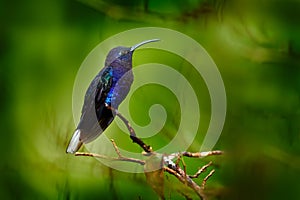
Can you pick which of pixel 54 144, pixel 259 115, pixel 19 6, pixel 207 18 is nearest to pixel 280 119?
pixel 259 115

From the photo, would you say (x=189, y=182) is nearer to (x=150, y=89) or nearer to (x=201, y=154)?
(x=201, y=154)

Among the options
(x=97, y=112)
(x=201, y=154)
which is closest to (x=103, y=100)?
(x=97, y=112)

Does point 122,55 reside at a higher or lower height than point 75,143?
higher

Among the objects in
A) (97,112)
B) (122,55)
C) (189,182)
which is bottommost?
(189,182)

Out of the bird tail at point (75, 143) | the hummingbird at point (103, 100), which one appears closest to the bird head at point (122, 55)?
the hummingbird at point (103, 100)

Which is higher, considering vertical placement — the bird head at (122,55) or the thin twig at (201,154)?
the bird head at (122,55)

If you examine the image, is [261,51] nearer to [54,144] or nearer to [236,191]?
[236,191]

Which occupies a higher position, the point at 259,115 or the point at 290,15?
the point at 290,15

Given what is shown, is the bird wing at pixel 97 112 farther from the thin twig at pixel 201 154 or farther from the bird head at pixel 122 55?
the thin twig at pixel 201 154
